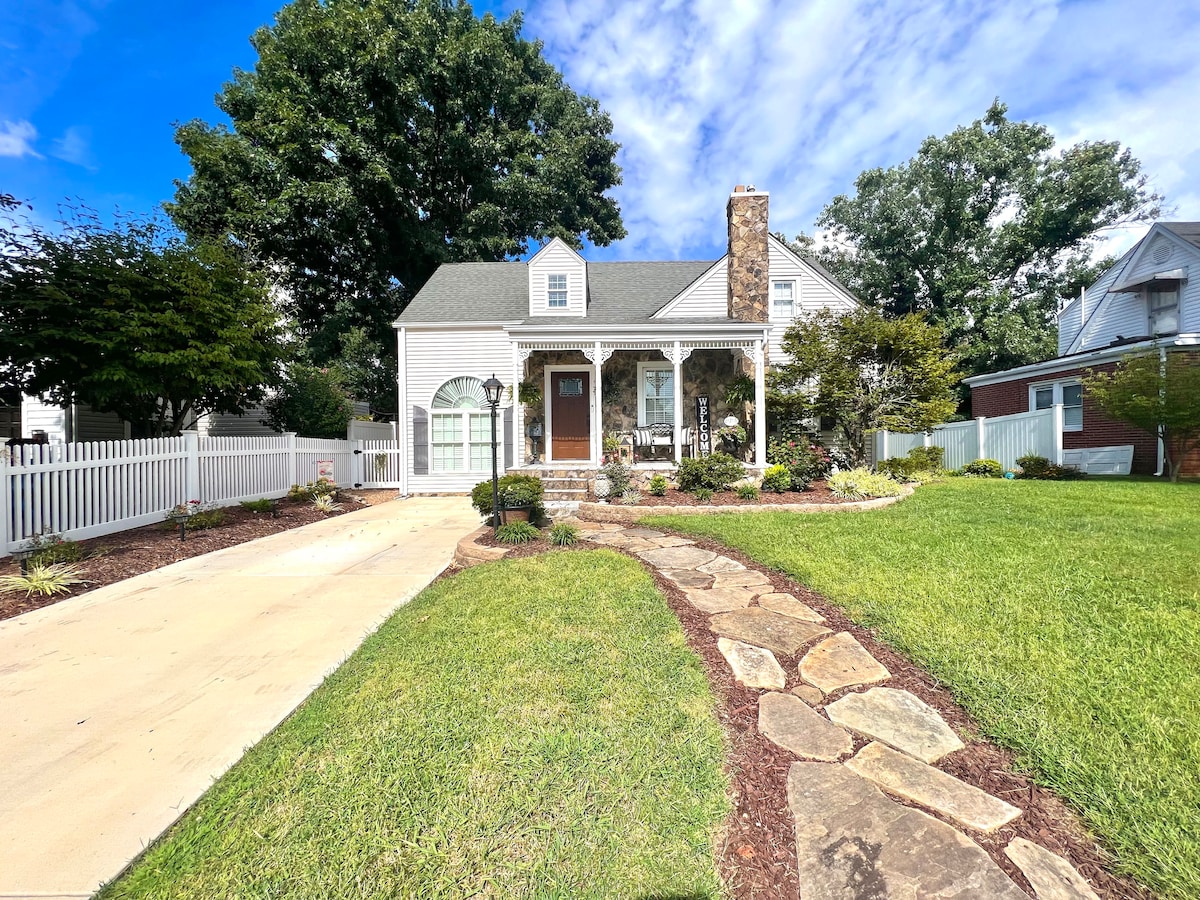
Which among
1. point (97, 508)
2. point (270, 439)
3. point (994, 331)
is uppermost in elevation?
point (994, 331)

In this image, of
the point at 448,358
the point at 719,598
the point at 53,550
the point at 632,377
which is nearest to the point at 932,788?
the point at 719,598

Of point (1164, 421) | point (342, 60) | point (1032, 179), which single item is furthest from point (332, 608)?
point (1032, 179)

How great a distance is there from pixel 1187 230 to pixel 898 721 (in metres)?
19.0

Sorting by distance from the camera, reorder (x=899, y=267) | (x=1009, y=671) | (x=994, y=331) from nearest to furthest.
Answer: (x=1009, y=671)
(x=994, y=331)
(x=899, y=267)

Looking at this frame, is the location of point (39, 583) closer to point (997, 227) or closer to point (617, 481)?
point (617, 481)

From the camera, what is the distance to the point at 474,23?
1950cm

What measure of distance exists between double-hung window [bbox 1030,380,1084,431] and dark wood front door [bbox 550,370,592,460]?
475 inches

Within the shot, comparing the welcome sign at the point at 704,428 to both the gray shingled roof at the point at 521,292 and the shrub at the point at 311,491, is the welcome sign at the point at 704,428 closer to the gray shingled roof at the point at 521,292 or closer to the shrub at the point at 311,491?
the gray shingled roof at the point at 521,292

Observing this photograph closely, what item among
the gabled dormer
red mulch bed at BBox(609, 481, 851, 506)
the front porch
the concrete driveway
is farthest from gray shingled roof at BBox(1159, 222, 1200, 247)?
the concrete driveway

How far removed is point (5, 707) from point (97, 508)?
15.9ft

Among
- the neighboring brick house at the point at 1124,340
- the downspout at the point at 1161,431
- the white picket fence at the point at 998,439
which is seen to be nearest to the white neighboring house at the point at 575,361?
the white picket fence at the point at 998,439

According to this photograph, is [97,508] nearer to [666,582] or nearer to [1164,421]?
[666,582]

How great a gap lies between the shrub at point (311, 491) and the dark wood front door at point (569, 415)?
4936 millimetres

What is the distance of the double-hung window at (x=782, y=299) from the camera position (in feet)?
38.6
